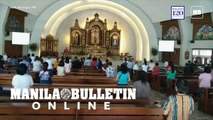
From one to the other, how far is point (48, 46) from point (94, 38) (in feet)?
16.0

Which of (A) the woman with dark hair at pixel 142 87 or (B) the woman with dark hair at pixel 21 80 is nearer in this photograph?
(B) the woman with dark hair at pixel 21 80

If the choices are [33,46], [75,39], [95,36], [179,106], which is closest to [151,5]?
[33,46]

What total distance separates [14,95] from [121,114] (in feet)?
6.53

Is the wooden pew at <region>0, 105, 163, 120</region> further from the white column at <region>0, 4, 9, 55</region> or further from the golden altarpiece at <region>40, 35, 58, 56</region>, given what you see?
the golden altarpiece at <region>40, 35, 58, 56</region>

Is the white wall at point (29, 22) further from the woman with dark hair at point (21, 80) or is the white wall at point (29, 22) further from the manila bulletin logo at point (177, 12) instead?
the woman with dark hair at point (21, 80)

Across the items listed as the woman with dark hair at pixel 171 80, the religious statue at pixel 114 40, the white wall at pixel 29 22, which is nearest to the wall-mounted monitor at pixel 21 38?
the white wall at pixel 29 22

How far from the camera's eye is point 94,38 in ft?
98.9

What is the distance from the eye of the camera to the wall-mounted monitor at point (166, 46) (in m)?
23.9

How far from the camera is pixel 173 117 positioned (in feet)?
15.4

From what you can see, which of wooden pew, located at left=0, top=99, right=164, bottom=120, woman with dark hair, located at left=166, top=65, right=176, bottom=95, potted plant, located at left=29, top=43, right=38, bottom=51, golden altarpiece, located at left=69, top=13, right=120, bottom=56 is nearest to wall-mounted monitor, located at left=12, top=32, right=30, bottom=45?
potted plant, located at left=29, top=43, right=38, bottom=51

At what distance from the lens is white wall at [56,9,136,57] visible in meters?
30.3

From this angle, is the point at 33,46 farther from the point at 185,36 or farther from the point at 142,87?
the point at 142,87

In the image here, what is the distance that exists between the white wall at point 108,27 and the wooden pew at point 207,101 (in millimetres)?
21001

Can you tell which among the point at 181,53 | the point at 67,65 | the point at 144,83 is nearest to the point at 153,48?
the point at 181,53
